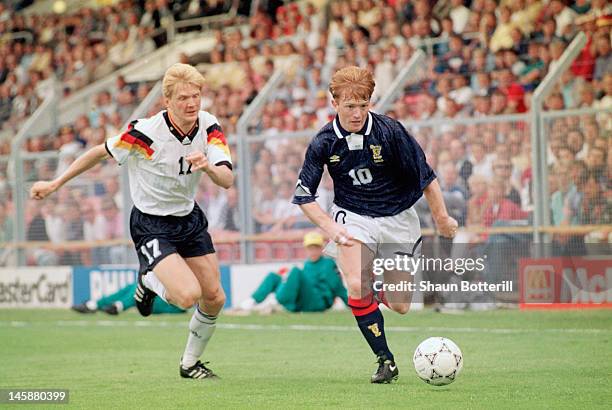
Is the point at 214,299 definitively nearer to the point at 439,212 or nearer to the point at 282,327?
the point at 439,212

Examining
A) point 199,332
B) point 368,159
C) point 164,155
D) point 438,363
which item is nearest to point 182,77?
point 164,155

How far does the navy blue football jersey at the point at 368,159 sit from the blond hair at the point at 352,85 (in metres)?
0.33

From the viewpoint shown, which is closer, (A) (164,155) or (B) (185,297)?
(B) (185,297)

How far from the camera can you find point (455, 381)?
27.5ft

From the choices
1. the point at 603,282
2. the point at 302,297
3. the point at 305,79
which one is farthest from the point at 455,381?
the point at 305,79

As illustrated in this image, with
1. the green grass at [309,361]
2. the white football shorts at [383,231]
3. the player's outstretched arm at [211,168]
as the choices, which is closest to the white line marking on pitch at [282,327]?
the green grass at [309,361]

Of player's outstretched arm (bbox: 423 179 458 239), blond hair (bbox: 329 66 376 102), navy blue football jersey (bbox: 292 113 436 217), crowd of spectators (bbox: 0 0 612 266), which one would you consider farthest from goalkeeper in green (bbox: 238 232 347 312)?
blond hair (bbox: 329 66 376 102)

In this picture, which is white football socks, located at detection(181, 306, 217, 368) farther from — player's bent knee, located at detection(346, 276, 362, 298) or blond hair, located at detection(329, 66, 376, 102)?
blond hair, located at detection(329, 66, 376, 102)

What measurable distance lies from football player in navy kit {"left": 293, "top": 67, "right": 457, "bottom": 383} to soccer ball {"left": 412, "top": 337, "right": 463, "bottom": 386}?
0.39 m

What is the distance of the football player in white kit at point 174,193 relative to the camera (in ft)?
27.8

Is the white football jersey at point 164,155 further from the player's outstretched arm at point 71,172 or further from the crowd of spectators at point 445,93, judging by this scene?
the crowd of spectators at point 445,93

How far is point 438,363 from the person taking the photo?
26.1ft

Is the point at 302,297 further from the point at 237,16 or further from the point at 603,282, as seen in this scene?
the point at 237,16

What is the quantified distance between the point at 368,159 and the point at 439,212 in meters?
0.65
